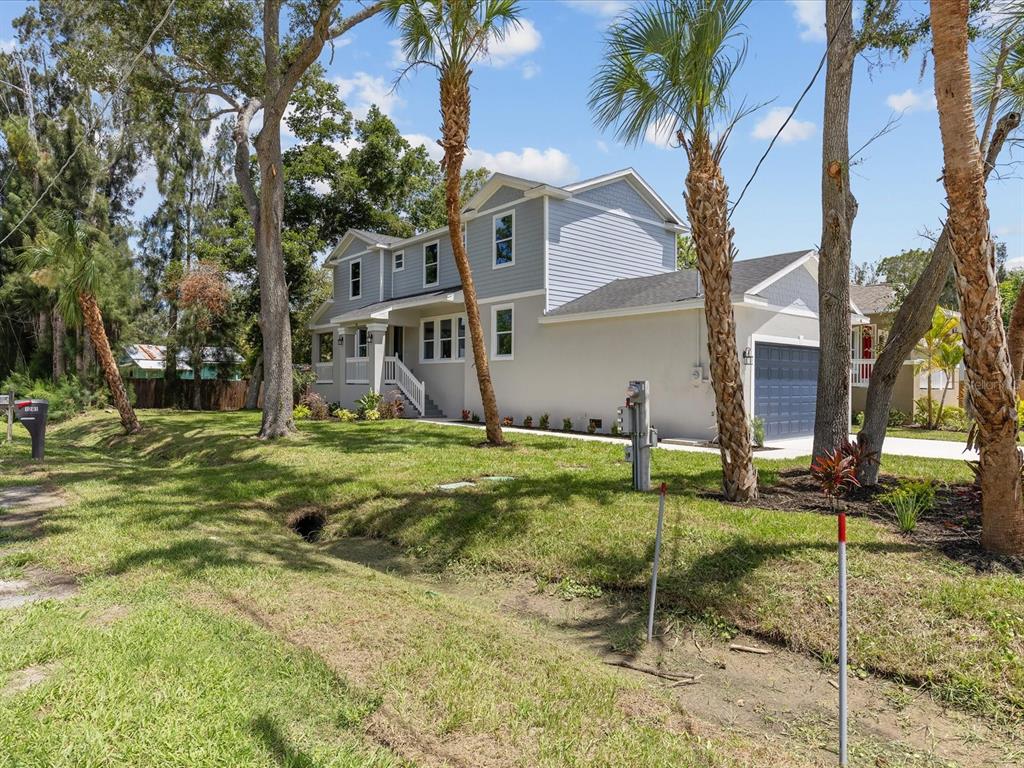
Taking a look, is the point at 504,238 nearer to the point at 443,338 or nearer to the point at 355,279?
the point at 443,338

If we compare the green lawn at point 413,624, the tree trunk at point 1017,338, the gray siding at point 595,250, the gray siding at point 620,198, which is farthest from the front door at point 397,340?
the tree trunk at point 1017,338

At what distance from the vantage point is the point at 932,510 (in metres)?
6.26

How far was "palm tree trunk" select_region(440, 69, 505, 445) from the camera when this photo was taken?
10875 mm

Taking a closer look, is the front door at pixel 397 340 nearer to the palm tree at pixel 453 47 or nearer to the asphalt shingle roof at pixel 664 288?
the asphalt shingle roof at pixel 664 288

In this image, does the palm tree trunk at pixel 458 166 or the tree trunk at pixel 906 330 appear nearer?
the tree trunk at pixel 906 330

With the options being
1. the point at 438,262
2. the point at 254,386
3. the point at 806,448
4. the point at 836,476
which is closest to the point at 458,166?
the point at 836,476

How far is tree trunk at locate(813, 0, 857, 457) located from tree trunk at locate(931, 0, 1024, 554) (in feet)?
11.3

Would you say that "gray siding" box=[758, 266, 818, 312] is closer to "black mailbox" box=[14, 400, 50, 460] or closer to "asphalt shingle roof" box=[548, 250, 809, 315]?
"asphalt shingle roof" box=[548, 250, 809, 315]

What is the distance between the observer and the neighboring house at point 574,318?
45.4 feet

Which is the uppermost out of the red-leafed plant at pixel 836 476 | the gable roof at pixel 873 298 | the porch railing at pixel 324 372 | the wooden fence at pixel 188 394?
the gable roof at pixel 873 298

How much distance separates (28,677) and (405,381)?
682 inches

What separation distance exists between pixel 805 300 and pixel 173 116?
16.2m

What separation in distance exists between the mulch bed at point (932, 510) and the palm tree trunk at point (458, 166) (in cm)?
553

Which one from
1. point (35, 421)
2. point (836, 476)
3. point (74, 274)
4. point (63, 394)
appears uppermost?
point (74, 274)
